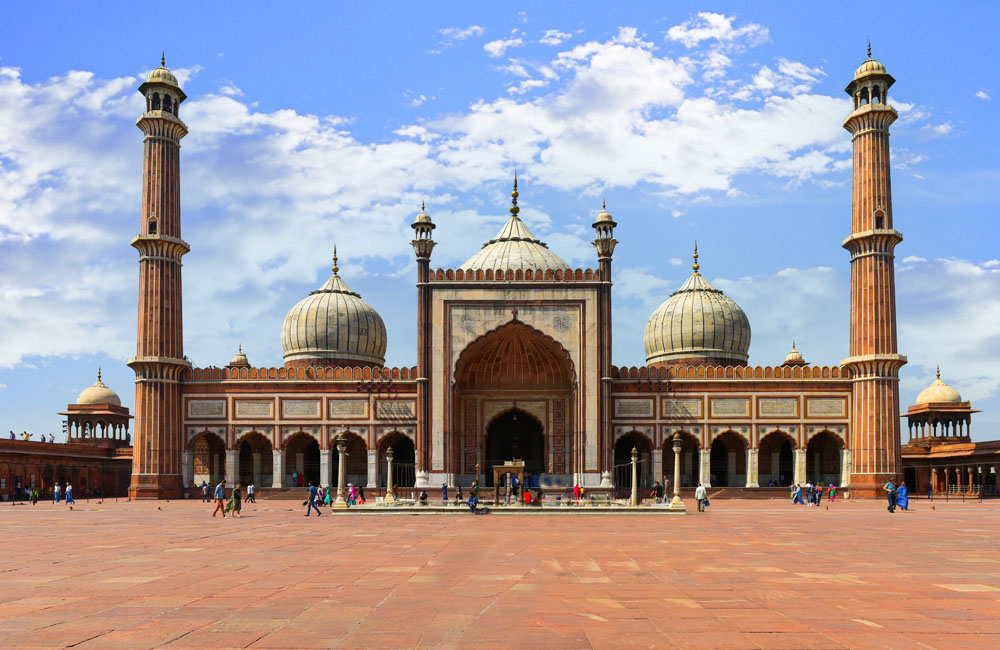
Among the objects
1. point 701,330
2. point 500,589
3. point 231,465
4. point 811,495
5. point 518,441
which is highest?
point 701,330

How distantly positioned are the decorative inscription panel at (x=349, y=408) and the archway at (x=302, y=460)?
2.46m

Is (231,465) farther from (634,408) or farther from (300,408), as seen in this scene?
(634,408)

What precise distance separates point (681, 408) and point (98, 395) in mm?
32073

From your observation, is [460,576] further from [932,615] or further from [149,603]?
[932,615]

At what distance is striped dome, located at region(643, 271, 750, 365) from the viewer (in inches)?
1807

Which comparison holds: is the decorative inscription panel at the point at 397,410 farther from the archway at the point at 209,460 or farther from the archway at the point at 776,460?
the archway at the point at 776,460

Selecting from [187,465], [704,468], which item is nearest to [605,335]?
[704,468]

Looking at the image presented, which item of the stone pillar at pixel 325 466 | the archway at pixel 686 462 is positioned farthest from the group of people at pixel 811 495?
the stone pillar at pixel 325 466

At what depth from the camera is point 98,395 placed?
5212 cm

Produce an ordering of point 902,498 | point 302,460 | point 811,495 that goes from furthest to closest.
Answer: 1. point 302,460
2. point 811,495
3. point 902,498

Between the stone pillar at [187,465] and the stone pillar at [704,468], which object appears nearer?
the stone pillar at [704,468]

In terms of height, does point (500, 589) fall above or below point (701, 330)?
below

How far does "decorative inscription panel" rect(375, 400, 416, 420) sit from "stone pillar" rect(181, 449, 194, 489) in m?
8.12

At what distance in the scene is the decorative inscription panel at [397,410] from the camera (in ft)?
130
